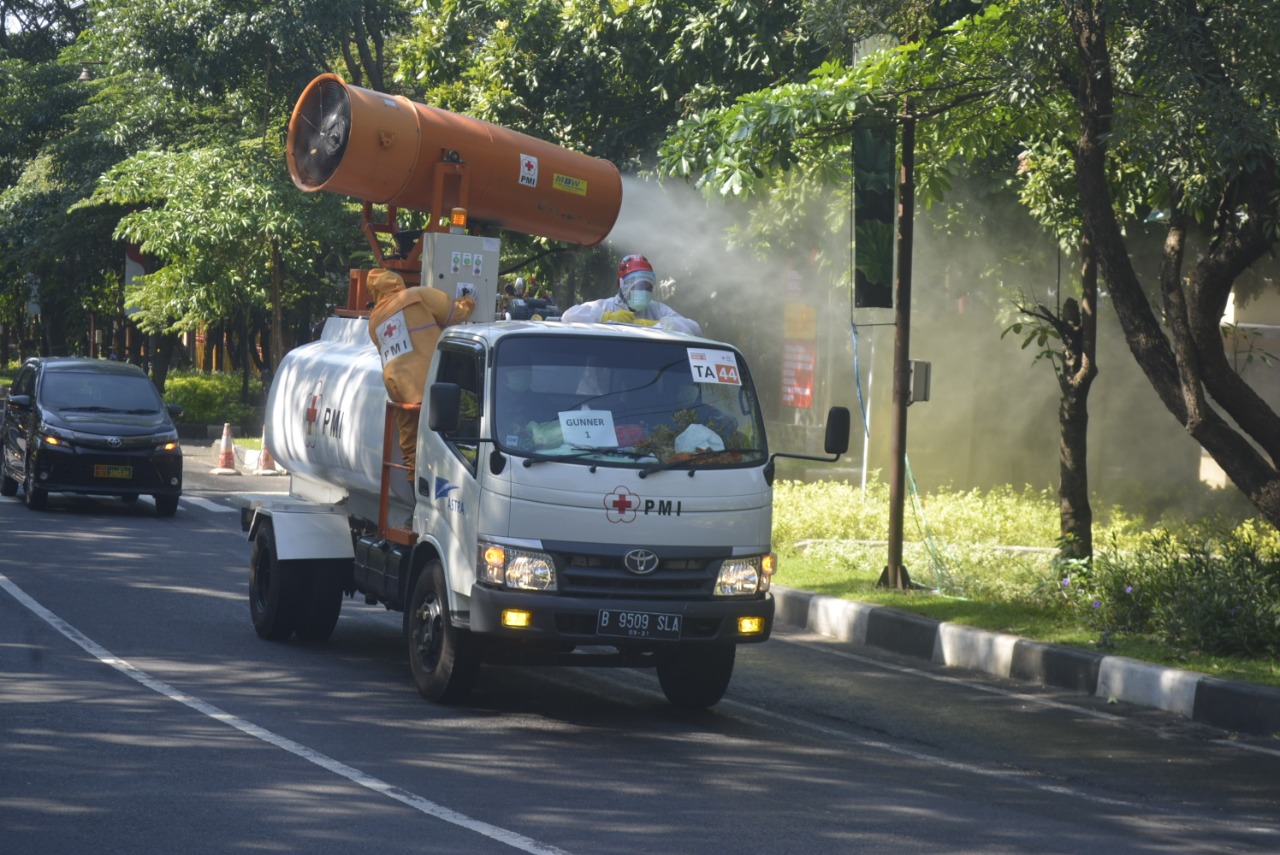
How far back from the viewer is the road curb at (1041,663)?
9125mm

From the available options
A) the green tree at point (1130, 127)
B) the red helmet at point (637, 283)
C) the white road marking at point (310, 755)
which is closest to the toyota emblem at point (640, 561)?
the white road marking at point (310, 755)

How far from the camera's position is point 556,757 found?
24.6 ft

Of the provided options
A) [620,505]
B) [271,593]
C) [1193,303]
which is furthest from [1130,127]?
[271,593]

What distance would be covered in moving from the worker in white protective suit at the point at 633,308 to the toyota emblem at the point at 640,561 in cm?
211

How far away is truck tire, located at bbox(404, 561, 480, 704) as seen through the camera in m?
8.40

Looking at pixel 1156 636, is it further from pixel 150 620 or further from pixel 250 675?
pixel 150 620

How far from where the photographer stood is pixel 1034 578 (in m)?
12.9


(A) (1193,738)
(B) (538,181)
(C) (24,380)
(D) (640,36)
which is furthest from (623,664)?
(D) (640,36)

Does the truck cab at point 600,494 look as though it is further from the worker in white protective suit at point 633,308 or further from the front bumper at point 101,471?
the front bumper at point 101,471

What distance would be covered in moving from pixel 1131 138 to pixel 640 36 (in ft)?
43.7

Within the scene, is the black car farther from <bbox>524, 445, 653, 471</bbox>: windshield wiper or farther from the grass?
<bbox>524, 445, 653, 471</bbox>: windshield wiper

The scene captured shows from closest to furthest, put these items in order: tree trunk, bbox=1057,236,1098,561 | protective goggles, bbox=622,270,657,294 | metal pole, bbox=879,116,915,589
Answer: protective goggles, bbox=622,270,657,294, tree trunk, bbox=1057,236,1098,561, metal pole, bbox=879,116,915,589

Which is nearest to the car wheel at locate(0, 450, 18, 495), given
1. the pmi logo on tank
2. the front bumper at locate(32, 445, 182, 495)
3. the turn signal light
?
the front bumper at locate(32, 445, 182, 495)

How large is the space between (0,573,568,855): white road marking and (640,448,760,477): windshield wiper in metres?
2.14
